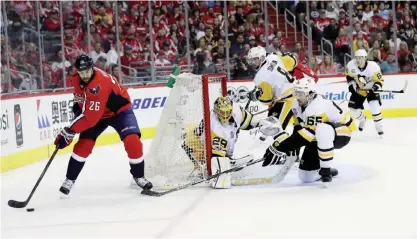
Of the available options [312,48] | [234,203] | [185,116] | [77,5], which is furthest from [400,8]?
[234,203]

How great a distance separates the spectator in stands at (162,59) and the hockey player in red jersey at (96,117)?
4888 millimetres

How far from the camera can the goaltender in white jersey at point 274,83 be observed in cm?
584

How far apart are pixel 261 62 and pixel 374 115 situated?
231cm

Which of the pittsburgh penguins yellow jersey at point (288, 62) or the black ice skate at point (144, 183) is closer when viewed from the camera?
the black ice skate at point (144, 183)

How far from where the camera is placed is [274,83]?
5891mm

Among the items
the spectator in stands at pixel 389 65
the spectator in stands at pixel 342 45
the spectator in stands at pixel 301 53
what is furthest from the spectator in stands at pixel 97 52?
the spectator in stands at pixel 389 65

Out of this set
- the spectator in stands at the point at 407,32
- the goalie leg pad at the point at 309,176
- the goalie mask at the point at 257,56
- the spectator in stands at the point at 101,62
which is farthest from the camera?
the spectator in stands at the point at 407,32

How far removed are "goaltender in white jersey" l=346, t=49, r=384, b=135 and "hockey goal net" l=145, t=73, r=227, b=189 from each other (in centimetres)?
295

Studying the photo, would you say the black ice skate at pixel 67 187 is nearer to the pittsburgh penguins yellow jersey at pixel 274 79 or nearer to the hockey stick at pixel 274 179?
the hockey stick at pixel 274 179

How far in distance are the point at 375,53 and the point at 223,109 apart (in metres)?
5.48

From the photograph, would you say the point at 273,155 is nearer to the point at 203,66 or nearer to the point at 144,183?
the point at 144,183

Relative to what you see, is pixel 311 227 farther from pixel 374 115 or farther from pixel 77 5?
pixel 77 5

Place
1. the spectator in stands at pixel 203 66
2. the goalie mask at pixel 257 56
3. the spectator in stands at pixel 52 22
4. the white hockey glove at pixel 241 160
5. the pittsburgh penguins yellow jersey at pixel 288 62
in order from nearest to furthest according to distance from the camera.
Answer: the white hockey glove at pixel 241 160 → the goalie mask at pixel 257 56 → the pittsburgh penguins yellow jersey at pixel 288 62 → the spectator in stands at pixel 52 22 → the spectator in stands at pixel 203 66

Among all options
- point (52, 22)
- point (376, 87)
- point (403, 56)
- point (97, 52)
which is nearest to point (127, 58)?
point (97, 52)
